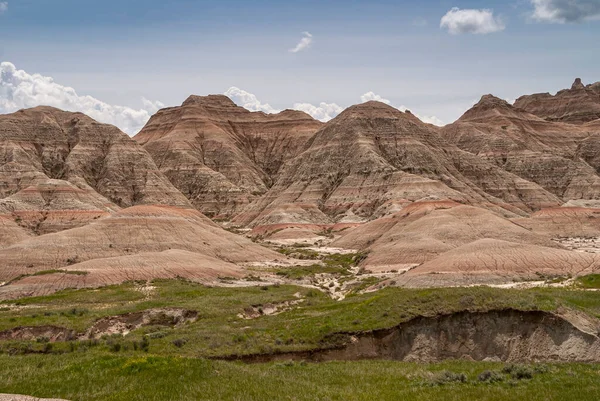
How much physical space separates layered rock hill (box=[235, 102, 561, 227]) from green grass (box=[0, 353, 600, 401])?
10111 cm

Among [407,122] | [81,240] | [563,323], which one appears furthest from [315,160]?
[563,323]

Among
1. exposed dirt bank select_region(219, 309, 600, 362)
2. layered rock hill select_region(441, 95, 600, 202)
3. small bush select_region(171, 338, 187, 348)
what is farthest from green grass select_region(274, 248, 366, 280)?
layered rock hill select_region(441, 95, 600, 202)

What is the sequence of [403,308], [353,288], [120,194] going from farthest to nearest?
[120,194], [353,288], [403,308]

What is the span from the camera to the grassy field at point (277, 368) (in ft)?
53.3

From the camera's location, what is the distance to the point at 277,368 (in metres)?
20.7

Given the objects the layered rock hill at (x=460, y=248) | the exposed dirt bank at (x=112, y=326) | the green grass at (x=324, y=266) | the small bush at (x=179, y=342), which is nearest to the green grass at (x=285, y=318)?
the small bush at (x=179, y=342)

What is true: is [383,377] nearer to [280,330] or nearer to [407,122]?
[280,330]

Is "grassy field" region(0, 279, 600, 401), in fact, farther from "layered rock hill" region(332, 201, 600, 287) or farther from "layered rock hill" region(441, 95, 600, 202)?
"layered rock hill" region(441, 95, 600, 202)

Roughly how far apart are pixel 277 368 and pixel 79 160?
461 ft

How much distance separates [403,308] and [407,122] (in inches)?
5721

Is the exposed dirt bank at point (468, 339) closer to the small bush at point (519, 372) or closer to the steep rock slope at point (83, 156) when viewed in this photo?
the small bush at point (519, 372)

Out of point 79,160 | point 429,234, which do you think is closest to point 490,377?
point 429,234

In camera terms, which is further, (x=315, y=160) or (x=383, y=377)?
(x=315, y=160)

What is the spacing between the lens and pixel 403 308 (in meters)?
27.1
